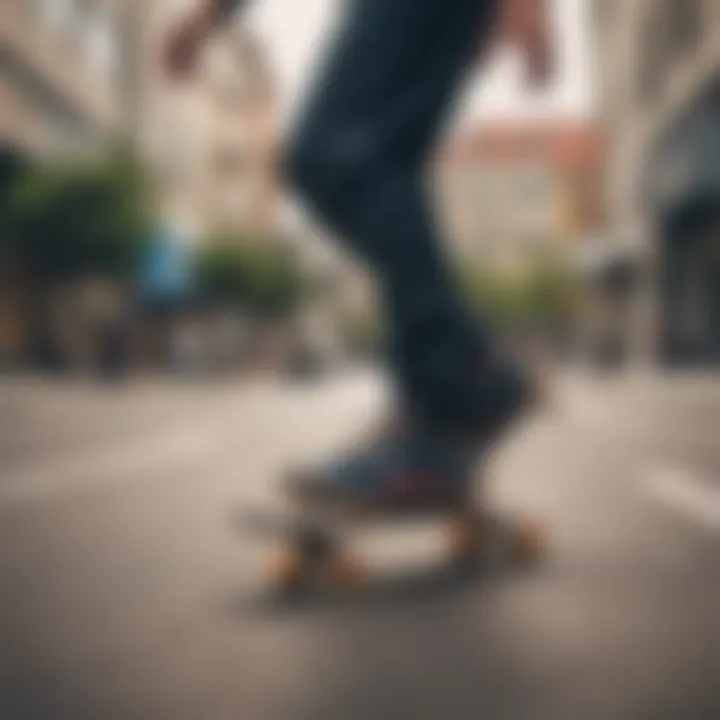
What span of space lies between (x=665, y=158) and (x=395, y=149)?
0.44 ft

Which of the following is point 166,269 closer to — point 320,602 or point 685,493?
point 320,602

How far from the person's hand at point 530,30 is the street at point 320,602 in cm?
15

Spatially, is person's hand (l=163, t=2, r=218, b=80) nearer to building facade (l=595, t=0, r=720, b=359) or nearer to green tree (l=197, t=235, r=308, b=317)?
green tree (l=197, t=235, r=308, b=317)

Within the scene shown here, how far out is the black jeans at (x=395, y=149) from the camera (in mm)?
814

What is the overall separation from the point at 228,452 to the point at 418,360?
110mm

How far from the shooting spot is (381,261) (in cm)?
85

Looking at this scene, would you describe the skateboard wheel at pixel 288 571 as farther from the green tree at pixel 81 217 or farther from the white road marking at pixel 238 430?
the green tree at pixel 81 217

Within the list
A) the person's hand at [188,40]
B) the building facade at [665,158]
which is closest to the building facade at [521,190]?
the building facade at [665,158]

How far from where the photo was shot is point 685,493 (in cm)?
101

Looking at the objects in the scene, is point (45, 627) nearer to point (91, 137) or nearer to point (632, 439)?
point (91, 137)

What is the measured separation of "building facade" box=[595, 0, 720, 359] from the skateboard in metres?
0.12

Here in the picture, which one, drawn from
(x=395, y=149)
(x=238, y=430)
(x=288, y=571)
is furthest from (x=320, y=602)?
(x=395, y=149)

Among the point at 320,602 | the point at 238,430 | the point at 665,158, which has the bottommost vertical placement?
the point at 320,602

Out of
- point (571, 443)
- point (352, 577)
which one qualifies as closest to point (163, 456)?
point (352, 577)
